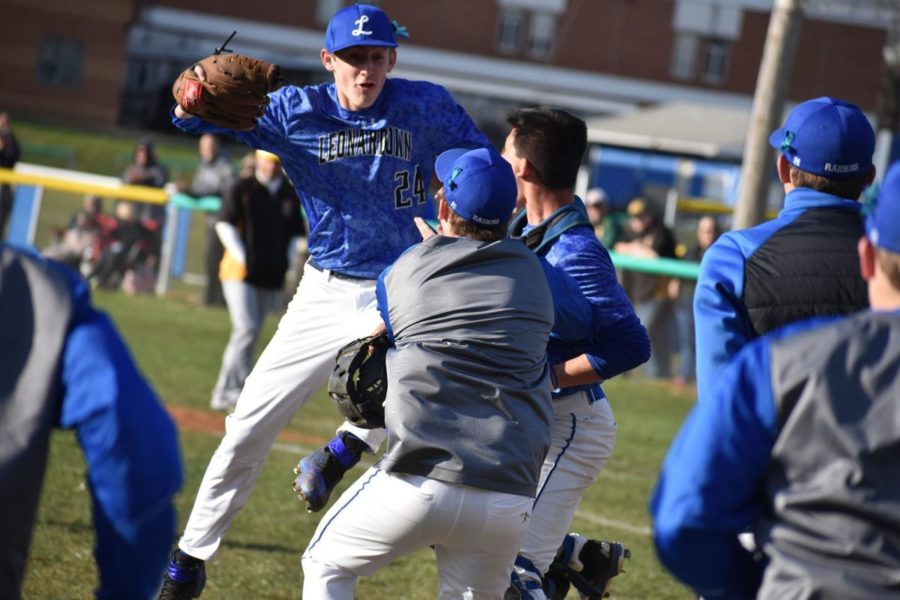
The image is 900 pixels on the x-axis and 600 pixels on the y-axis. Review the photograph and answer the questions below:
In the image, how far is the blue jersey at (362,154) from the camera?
5.87 metres

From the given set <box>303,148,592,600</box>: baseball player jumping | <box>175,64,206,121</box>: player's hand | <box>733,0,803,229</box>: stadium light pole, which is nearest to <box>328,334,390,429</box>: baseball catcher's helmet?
<box>303,148,592,600</box>: baseball player jumping

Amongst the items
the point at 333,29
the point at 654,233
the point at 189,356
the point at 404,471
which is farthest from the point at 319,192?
the point at 654,233

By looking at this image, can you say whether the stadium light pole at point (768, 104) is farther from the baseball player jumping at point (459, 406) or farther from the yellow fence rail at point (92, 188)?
the baseball player jumping at point (459, 406)

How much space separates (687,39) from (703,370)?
58.4 metres

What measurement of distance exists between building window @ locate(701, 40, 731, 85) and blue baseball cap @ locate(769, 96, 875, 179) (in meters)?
58.4

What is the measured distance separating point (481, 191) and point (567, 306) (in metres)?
0.70

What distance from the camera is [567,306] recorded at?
476 centimetres

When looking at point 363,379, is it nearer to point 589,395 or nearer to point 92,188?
point 589,395

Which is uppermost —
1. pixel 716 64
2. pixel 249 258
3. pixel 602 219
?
pixel 716 64

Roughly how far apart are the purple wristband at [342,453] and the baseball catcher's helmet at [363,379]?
846mm

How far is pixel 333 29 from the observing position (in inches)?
228

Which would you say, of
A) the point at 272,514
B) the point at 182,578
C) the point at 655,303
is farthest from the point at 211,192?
the point at 182,578

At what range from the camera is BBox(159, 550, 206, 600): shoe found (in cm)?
552

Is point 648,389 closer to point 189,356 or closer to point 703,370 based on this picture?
point 189,356
